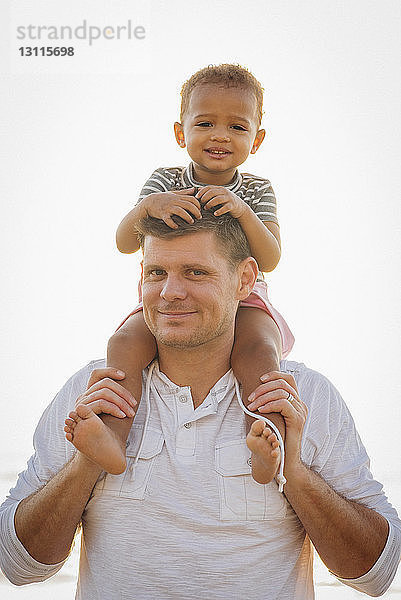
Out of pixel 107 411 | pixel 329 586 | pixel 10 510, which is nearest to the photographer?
pixel 107 411

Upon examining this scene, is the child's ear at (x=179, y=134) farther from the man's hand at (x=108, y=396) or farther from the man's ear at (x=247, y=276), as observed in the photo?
the man's hand at (x=108, y=396)

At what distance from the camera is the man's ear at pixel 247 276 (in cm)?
204

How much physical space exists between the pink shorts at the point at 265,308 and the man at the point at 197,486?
16 centimetres

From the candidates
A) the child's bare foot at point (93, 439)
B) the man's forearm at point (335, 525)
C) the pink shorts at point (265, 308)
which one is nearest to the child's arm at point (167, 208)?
the pink shorts at point (265, 308)

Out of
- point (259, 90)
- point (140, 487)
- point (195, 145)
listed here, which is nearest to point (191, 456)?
point (140, 487)

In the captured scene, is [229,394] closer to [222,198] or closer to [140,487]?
[140,487]

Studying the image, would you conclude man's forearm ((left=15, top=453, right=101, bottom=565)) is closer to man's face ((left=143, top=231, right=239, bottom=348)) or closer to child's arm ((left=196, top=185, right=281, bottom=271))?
man's face ((left=143, top=231, right=239, bottom=348))

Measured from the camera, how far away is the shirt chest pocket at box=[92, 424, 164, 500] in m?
1.83

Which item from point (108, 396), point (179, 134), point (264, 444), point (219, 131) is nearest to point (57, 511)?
point (108, 396)

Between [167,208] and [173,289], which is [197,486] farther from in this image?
[167,208]

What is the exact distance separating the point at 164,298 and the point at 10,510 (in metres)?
0.63

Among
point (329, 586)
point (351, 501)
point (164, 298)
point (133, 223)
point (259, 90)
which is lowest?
point (329, 586)

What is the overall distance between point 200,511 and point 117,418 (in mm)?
282

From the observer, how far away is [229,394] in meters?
1.94
